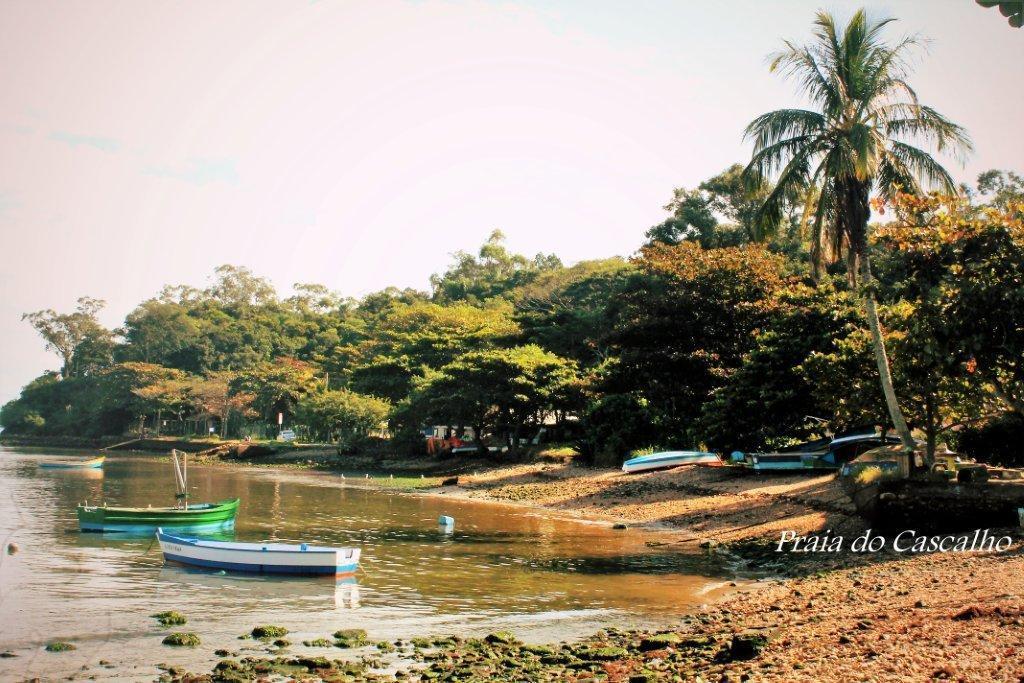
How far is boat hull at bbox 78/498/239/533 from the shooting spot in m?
26.9

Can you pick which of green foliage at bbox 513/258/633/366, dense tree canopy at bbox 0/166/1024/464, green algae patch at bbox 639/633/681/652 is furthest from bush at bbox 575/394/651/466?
green algae patch at bbox 639/633/681/652

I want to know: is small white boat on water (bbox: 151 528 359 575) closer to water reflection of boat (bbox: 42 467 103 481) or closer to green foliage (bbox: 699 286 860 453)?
green foliage (bbox: 699 286 860 453)

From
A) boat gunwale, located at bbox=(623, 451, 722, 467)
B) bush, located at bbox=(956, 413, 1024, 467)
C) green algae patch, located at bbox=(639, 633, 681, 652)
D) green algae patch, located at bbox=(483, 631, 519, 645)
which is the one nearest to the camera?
green algae patch, located at bbox=(639, 633, 681, 652)

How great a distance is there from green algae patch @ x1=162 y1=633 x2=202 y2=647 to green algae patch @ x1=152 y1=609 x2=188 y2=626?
123 cm

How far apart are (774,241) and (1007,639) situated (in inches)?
1767

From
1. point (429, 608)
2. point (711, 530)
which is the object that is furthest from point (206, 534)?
point (711, 530)

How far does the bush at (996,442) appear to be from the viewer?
2527 centimetres

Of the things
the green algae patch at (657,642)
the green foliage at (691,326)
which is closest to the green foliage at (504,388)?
the green foliage at (691,326)

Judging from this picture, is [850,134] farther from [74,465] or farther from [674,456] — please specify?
[74,465]

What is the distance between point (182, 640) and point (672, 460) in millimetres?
23697

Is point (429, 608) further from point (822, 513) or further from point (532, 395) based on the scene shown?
point (532, 395)

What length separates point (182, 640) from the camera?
45.6ft

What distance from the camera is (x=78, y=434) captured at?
107 metres

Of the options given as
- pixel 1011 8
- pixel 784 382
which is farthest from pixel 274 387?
pixel 1011 8
